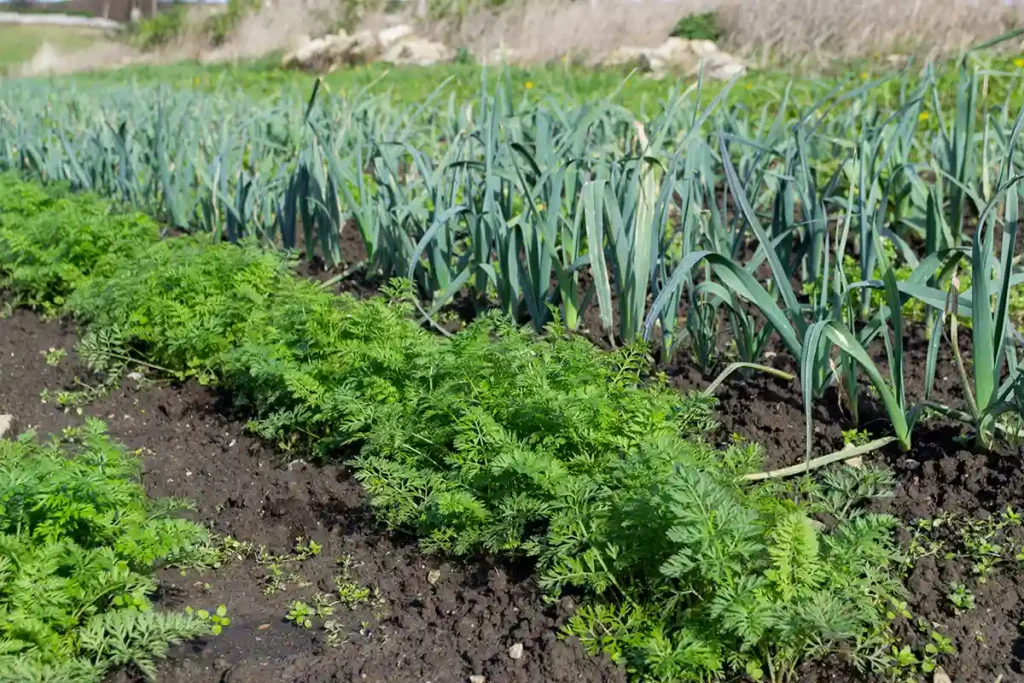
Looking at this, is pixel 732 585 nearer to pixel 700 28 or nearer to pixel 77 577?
pixel 77 577

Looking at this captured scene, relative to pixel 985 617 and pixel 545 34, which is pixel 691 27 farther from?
pixel 985 617

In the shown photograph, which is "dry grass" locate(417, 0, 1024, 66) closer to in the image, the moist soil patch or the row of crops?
the row of crops

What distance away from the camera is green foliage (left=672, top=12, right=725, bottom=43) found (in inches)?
602

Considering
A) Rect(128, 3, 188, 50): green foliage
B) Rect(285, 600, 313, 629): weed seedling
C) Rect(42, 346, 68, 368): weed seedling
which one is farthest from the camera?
Rect(128, 3, 188, 50): green foliage

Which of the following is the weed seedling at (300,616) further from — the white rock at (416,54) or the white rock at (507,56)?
the white rock at (416,54)

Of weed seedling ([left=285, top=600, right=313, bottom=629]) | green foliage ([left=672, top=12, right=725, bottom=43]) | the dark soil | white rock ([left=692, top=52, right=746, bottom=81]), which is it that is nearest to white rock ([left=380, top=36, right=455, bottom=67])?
green foliage ([left=672, top=12, right=725, bottom=43])

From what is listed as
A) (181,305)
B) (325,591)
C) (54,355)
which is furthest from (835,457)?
(54,355)

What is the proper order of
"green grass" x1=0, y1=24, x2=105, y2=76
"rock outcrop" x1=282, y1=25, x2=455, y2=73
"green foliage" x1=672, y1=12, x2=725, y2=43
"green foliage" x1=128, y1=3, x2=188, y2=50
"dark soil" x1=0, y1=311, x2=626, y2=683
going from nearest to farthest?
"dark soil" x1=0, y1=311, x2=626, y2=683, "green foliage" x1=672, y1=12, x2=725, y2=43, "rock outcrop" x1=282, y1=25, x2=455, y2=73, "green foliage" x1=128, y1=3, x2=188, y2=50, "green grass" x1=0, y1=24, x2=105, y2=76

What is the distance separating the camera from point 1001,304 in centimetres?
222

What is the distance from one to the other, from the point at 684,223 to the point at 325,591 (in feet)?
4.69

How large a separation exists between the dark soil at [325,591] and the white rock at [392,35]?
15.4 meters

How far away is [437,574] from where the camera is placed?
7.59 feet

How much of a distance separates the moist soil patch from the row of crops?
0.13 m

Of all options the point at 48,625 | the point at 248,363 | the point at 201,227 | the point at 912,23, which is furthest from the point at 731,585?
the point at 912,23
